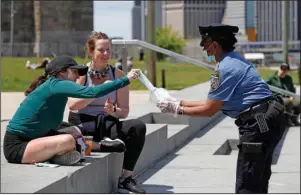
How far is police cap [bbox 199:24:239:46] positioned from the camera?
5.67m

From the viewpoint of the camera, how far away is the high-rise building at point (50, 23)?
60312 millimetres

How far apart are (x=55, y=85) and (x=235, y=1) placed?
125 metres

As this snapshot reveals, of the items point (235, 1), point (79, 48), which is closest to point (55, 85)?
point (79, 48)

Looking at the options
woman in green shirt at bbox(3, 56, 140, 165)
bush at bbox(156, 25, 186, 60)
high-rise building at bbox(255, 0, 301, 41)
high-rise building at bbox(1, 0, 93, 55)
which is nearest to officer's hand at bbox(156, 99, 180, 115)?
woman in green shirt at bbox(3, 56, 140, 165)

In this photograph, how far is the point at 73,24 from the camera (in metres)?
61.0

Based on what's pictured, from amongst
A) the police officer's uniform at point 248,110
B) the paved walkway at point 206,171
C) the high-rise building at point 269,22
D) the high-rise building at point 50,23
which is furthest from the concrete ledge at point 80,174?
the high-rise building at point 269,22

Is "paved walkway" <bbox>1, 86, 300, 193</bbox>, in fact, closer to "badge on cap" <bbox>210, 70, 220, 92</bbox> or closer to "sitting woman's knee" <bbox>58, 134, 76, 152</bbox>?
"sitting woman's knee" <bbox>58, 134, 76, 152</bbox>

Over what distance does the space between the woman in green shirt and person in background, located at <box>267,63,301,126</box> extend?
28.2ft

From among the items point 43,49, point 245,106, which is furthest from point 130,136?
point 43,49

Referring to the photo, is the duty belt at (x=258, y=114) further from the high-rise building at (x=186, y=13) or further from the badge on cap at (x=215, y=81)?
the high-rise building at (x=186, y=13)

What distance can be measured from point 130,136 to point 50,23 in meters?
54.5

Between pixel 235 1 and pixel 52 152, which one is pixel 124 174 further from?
pixel 235 1

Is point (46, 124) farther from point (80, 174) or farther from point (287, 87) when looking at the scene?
point (287, 87)

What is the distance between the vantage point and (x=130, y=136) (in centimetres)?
757
